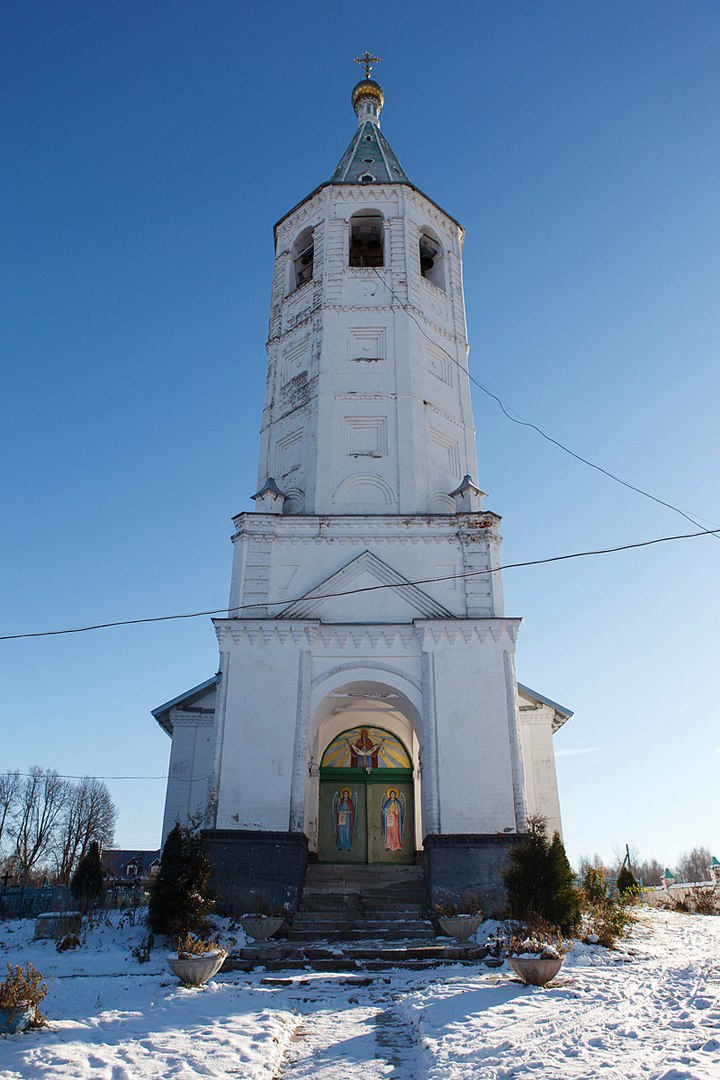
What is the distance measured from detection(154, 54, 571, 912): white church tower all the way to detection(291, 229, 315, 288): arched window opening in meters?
0.26

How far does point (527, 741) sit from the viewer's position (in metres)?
20.6

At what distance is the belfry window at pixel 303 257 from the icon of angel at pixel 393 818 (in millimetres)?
16264

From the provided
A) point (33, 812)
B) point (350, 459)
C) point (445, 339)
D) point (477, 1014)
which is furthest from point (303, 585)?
point (33, 812)

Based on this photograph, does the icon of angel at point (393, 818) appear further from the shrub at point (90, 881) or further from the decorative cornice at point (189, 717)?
the shrub at point (90, 881)

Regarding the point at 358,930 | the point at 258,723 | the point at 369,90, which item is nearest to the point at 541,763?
the point at 258,723

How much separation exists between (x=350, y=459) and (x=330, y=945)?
39.1ft

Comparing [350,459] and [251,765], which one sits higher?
[350,459]

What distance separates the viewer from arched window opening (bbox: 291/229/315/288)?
2541 centimetres

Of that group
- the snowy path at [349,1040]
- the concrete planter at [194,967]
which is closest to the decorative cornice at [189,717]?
the concrete planter at [194,967]

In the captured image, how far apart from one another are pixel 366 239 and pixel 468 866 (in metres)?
19.8

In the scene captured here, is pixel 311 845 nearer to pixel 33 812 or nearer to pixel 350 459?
pixel 350 459

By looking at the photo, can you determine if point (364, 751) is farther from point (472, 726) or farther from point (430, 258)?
point (430, 258)

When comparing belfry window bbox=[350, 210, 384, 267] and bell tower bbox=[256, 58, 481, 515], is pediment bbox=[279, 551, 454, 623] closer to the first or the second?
bell tower bbox=[256, 58, 481, 515]

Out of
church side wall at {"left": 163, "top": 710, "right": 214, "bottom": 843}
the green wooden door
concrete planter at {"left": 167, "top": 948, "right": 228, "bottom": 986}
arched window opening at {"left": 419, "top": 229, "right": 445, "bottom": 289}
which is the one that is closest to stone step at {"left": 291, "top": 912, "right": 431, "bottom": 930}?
the green wooden door
